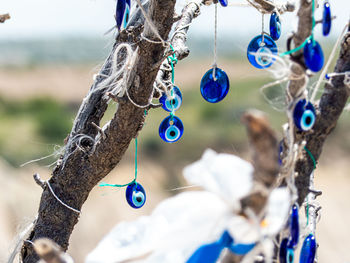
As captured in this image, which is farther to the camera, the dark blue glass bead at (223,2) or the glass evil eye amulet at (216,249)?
the dark blue glass bead at (223,2)

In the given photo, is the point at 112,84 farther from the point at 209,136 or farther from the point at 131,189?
the point at 209,136

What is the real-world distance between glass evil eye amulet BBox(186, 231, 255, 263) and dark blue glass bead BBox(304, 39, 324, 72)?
0.20 m

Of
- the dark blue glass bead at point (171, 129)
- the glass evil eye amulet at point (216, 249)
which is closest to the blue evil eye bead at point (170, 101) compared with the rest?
the dark blue glass bead at point (171, 129)

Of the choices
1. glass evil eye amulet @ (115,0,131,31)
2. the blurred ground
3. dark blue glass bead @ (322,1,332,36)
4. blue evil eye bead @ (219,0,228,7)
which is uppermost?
blue evil eye bead @ (219,0,228,7)

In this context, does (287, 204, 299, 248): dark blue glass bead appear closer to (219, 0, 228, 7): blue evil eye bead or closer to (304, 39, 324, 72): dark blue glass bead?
(304, 39, 324, 72): dark blue glass bead

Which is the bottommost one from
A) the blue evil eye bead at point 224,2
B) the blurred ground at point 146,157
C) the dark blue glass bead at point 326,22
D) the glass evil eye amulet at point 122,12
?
the blurred ground at point 146,157

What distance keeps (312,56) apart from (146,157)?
8961 mm

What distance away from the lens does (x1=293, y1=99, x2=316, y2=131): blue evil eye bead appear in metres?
0.58

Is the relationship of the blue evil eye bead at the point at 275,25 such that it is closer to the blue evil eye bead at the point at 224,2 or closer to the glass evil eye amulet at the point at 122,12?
the blue evil eye bead at the point at 224,2

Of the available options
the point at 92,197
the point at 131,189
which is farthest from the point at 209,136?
the point at 131,189

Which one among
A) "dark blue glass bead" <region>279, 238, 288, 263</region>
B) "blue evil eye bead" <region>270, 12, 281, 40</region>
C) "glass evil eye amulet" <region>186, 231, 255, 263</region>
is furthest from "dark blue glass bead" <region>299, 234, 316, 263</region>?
"blue evil eye bead" <region>270, 12, 281, 40</region>

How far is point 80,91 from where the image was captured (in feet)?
60.5

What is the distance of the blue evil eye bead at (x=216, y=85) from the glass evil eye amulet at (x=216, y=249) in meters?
0.40

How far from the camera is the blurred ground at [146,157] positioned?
14.3 ft
